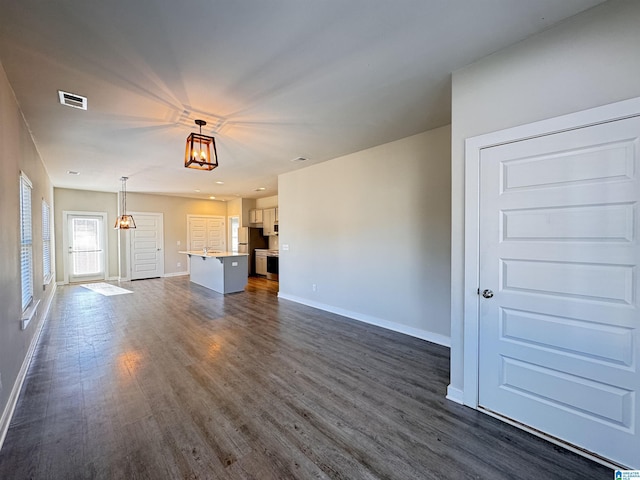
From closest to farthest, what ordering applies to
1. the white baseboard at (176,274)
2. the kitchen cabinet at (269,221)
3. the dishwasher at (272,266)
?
1. the dishwasher at (272,266)
2. the kitchen cabinet at (269,221)
3. the white baseboard at (176,274)

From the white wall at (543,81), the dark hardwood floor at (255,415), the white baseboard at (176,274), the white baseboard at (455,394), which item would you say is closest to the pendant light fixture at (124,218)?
the white baseboard at (176,274)

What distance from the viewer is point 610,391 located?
169cm

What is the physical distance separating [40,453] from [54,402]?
0.71 m

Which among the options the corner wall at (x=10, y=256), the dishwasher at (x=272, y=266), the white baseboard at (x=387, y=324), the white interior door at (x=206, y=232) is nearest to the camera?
the corner wall at (x=10, y=256)

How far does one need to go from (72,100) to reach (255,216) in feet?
22.9

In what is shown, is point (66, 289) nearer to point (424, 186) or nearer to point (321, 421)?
point (321, 421)

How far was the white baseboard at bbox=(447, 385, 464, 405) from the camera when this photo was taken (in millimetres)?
2301

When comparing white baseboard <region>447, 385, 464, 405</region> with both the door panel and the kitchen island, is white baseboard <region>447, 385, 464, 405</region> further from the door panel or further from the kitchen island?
the door panel

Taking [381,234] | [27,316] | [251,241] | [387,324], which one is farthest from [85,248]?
[387,324]

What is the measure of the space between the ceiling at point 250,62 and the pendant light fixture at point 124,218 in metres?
3.23

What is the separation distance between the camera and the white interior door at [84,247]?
7.99 metres

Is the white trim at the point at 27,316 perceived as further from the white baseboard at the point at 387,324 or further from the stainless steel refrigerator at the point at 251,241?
the stainless steel refrigerator at the point at 251,241

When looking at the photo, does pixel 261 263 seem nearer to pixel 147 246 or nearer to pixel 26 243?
pixel 147 246

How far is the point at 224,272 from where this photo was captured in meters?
6.59
